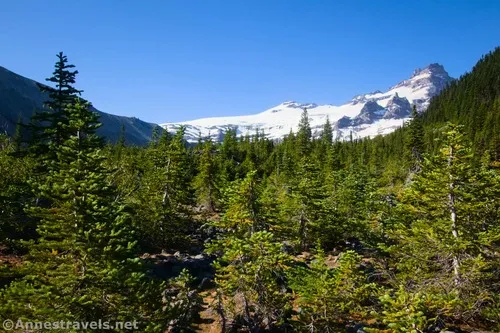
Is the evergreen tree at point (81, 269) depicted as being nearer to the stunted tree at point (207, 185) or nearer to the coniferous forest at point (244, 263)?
the coniferous forest at point (244, 263)

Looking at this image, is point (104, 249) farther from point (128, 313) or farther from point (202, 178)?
point (202, 178)

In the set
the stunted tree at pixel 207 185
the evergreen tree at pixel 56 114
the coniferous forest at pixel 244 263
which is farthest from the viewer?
the stunted tree at pixel 207 185

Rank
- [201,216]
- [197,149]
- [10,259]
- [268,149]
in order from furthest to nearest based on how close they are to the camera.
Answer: [268,149], [197,149], [201,216], [10,259]

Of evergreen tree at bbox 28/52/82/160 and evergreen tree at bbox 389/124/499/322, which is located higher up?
evergreen tree at bbox 28/52/82/160

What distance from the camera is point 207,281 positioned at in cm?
2503

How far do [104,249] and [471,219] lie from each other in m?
16.9

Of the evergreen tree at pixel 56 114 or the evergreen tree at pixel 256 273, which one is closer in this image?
the evergreen tree at pixel 256 273

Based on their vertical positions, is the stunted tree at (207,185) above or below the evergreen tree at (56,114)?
below

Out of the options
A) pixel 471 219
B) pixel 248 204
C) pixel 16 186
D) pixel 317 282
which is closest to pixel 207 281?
pixel 248 204

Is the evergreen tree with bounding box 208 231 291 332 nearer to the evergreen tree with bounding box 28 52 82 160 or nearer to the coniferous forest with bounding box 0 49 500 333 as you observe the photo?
the coniferous forest with bounding box 0 49 500 333

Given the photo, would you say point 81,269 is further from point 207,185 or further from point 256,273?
point 207,185

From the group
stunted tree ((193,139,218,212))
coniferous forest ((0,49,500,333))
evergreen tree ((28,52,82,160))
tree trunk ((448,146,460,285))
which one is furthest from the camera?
stunted tree ((193,139,218,212))

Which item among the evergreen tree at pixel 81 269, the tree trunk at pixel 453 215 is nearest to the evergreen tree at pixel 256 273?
the evergreen tree at pixel 81 269

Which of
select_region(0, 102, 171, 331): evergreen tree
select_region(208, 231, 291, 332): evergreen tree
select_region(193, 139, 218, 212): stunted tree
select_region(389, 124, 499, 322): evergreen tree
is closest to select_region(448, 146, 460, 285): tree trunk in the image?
select_region(389, 124, 499, 322): evergreen tree
